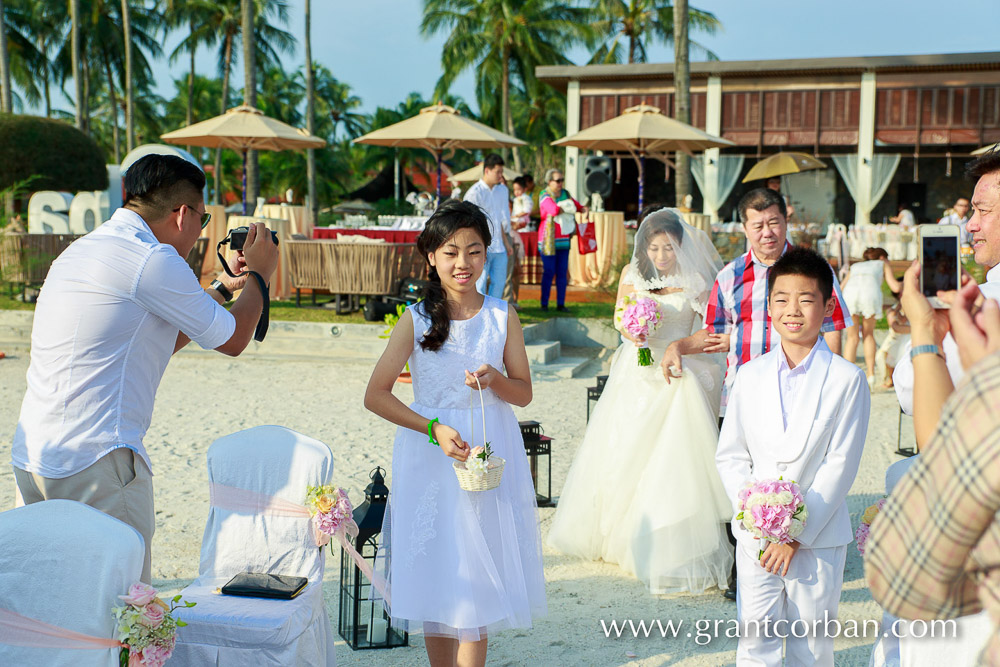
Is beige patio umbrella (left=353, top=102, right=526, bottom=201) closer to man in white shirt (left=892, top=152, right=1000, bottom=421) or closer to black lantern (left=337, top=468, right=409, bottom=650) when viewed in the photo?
black lantern (left=337, top=468, right=409, bottom=650)

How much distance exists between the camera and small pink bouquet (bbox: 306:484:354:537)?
10.7 ft

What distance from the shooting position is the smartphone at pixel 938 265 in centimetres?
197

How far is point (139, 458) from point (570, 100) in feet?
78.4

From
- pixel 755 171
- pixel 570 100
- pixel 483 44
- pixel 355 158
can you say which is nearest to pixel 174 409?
pixel 755 171

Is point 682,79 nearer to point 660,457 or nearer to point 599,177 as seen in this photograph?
point 599,177

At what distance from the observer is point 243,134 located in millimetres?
14797

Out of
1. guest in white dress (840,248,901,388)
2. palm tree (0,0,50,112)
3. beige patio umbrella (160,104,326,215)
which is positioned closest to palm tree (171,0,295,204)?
palm tree (0,0,50,112)

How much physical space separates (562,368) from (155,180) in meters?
8.01

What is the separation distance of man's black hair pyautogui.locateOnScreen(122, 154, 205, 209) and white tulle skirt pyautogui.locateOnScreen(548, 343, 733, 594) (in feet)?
9.00

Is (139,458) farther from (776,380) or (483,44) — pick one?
(483,44)

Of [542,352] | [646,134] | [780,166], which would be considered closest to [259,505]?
[542,352]

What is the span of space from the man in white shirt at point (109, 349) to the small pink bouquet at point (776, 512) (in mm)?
1813

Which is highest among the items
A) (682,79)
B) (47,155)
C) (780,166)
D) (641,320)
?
(682,79)

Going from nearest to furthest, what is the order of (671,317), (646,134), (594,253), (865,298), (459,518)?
(459,518)
(671,317)
(865,298)
(646,134)
(594,253)
